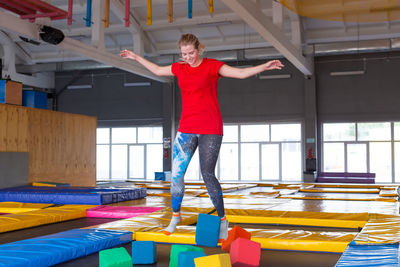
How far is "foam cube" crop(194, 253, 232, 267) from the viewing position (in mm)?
1597

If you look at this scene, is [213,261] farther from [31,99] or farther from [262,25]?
[31,99]

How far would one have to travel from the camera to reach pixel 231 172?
16281mm

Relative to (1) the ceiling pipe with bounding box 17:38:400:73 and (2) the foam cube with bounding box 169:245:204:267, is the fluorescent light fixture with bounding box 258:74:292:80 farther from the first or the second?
(2) the foam cube with bounding box 169:245:204:267

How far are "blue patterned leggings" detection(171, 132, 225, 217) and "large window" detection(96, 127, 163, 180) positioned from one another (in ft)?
47.9

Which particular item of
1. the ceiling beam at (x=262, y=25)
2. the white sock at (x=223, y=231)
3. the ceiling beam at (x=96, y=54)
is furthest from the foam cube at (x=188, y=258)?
the ceiling beam at (x=96, y=54)

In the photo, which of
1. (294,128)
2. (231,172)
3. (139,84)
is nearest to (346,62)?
(294,128)

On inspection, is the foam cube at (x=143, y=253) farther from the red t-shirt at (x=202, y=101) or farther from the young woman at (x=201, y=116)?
the red t-shirt at (x=202, y=101)

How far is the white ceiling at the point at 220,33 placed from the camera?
35.4 feet

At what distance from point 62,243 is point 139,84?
15175mm

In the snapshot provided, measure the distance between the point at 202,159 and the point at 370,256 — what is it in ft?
3.56

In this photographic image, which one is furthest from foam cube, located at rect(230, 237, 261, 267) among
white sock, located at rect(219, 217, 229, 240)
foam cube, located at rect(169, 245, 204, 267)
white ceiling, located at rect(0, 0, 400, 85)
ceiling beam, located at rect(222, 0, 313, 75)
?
white ceiling, located at rect(0, 0, 400, 85)

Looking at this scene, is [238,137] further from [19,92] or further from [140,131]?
[19,92]

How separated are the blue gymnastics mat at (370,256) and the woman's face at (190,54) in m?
1.39

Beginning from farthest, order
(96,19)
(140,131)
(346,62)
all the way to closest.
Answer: (140,131), (346,62), (96,19)
